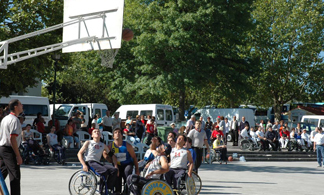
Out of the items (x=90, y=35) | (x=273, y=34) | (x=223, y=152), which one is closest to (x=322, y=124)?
(x=273, y=34)

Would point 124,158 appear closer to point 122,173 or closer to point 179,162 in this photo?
point 122,173

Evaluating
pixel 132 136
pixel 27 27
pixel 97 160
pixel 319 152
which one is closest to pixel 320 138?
pixel 319 152

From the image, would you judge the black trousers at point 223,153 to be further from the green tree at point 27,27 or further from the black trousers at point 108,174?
the black trousers at point 108,174

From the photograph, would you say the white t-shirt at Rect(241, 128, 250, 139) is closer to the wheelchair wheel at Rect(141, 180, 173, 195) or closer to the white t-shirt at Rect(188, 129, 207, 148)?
the white t-shirt at Rect(188, 129, 207, 148)

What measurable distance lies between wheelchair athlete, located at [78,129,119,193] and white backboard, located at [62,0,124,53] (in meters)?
2.54

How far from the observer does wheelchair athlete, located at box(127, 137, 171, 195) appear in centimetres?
968

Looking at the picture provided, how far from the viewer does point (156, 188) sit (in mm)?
9492

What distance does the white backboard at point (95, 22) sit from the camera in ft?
40.2

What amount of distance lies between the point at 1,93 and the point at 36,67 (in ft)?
8.60

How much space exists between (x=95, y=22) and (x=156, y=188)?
488cm

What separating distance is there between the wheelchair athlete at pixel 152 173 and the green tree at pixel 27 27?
35.3 ft

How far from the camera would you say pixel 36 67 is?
20.9 metres

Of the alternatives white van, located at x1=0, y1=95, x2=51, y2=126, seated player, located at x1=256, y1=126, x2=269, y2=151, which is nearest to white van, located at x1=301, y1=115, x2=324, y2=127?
seated player, located at x1=256, y1=126, x2=269, y2=151

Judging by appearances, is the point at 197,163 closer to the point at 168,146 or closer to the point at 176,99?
the point at 168,146
